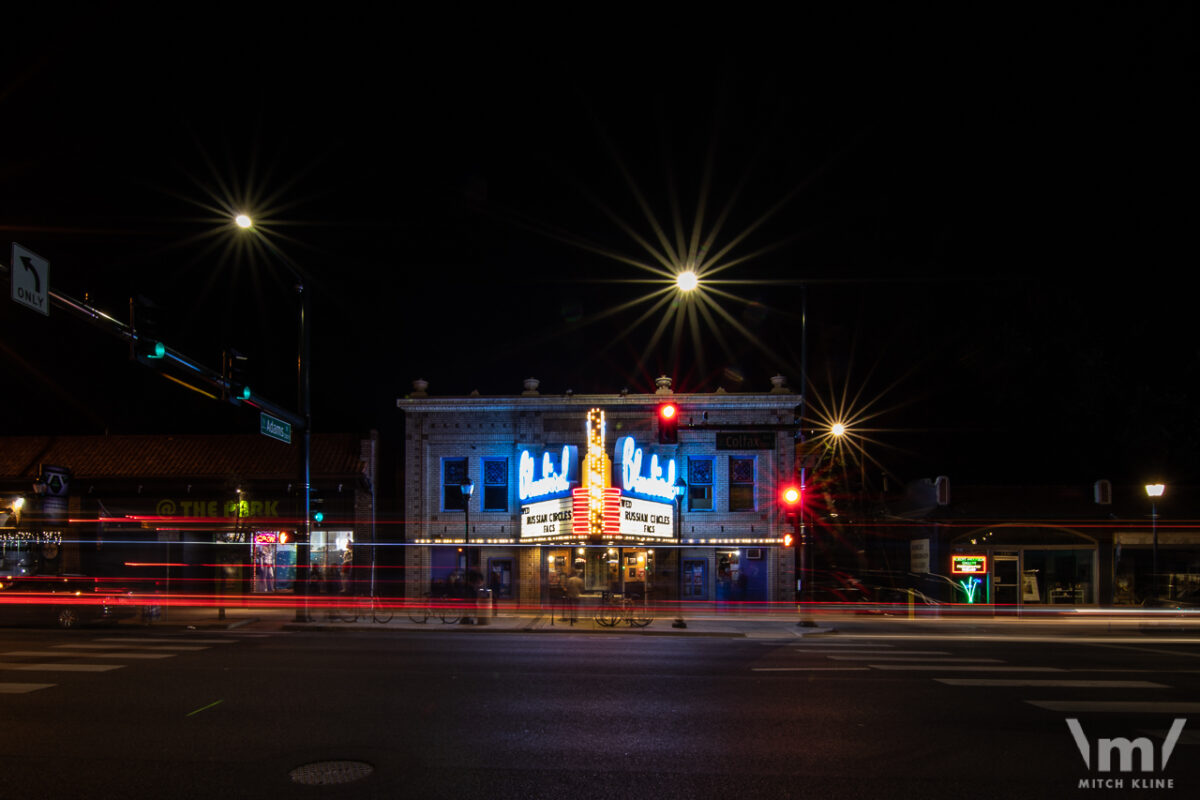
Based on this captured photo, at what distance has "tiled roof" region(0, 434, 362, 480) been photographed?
97.7 feet

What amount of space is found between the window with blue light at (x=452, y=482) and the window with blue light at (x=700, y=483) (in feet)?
29.3

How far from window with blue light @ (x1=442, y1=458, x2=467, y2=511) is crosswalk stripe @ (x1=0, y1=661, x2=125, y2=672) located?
17.4m

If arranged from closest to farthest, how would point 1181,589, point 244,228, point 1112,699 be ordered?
point 1112,699
point 244,228
point 1181,589

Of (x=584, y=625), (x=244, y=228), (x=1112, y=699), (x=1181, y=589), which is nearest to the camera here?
(x=1112, y=699)

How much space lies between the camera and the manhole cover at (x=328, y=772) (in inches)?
281

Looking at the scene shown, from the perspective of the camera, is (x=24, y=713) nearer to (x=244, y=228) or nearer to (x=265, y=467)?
(x=244, y=228)

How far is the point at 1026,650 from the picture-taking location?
16.7 metres

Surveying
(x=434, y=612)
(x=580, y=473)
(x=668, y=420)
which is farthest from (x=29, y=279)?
(x=580, y=473)

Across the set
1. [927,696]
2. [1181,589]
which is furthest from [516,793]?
[1181,589]

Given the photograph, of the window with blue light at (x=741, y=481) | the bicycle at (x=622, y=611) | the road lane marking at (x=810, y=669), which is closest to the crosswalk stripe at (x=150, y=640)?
the bicycle at (x=622, y=611)

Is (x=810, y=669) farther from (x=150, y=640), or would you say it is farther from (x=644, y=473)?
(x=644, y=473)

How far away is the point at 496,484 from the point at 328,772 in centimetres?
2326

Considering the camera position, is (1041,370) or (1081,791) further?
(1041,370)

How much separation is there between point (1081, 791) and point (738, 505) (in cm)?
2325
